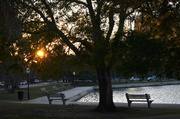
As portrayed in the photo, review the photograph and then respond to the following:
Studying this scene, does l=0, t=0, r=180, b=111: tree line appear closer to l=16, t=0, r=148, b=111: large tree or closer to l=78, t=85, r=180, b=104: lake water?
l=16, t=0, r=148, b=111: large tree

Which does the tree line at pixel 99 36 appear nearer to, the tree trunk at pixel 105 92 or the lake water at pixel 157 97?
the tree trunk at pixel 105 92

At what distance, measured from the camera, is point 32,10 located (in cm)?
1375

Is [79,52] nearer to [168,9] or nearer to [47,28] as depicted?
[47,28]

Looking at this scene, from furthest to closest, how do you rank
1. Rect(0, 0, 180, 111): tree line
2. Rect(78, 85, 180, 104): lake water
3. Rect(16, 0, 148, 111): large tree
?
Rect(78, 85, 180, 104): lake water → Rect(16, 0, 148, 111): large tree → Rect(0, 0, 180, 111): tree line

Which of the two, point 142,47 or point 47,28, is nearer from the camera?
point 142,47

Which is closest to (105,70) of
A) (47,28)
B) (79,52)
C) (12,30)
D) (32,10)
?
(79,52)

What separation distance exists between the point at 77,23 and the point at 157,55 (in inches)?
223

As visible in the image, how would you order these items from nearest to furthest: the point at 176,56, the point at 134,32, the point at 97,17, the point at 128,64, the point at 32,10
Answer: the point at 176,56 < the point at 128,64 < the point at 134,32 < the point at 97,17 < the point at 32,10

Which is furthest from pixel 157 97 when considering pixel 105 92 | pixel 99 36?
pixel 99 36

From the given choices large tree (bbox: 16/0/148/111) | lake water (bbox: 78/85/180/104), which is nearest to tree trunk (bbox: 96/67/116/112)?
large tree (bbox: 16/0/148/111)

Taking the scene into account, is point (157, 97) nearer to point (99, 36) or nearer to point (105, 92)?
point (105, 92)

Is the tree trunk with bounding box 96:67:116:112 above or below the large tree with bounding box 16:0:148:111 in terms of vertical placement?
below

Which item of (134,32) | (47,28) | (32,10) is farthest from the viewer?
(47,28)

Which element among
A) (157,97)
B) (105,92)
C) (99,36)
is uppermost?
(99,36)
